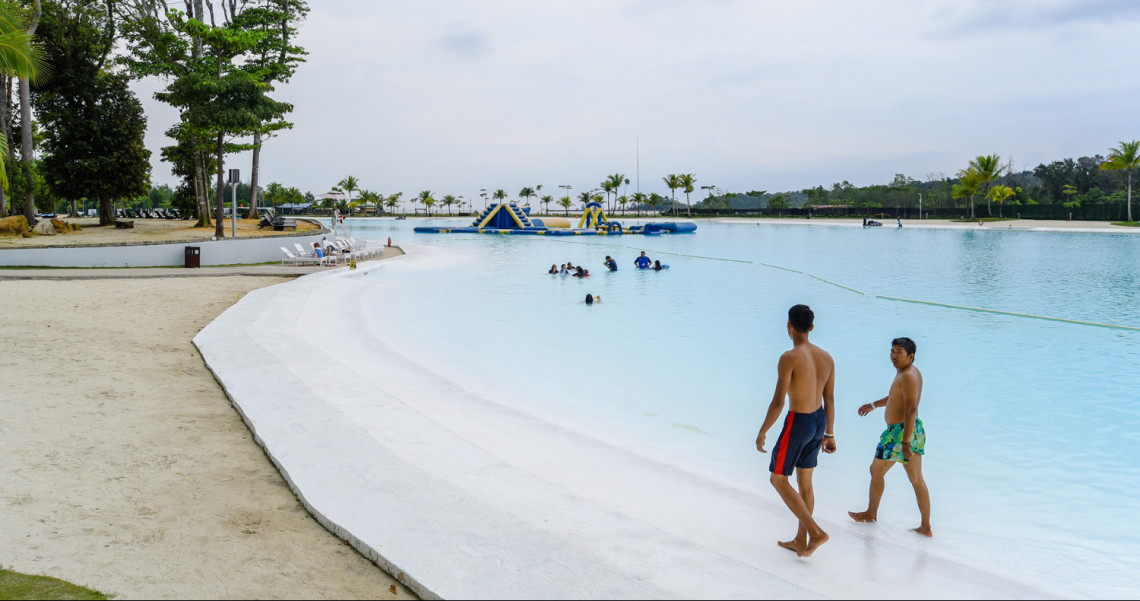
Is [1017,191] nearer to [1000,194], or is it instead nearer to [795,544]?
[1000,194]

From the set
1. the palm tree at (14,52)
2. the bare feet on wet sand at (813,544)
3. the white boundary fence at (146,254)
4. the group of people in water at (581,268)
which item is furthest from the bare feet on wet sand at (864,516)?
the white boundary fence at (146,254)

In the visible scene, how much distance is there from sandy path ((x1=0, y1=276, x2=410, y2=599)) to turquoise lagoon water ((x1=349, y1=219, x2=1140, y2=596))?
3.34 meters

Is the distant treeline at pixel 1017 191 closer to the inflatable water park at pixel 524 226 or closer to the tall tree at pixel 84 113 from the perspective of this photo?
the inflatable water park at pixel 524 226

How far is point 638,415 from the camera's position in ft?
26.7

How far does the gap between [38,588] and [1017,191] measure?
9612cm

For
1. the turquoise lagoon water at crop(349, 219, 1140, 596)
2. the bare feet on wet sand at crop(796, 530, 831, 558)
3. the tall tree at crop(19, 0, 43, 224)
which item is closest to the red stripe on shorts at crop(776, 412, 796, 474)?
the bare feet on wet sand at crop(796, 530, 831, 558)

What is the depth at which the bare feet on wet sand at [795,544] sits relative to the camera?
12.3 feet

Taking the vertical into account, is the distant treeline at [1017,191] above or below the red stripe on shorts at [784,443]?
above

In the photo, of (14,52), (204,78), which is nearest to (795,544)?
(14,52)

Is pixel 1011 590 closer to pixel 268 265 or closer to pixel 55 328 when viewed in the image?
pixel 55 328

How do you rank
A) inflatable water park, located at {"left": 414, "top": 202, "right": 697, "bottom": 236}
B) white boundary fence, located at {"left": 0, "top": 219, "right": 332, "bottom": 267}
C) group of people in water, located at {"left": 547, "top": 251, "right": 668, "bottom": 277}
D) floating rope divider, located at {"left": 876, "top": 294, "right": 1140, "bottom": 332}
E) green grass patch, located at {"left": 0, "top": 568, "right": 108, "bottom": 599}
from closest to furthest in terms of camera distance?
green grass patch, located at {"left": 0, "top": 568, "right": 108, "bottom": 599} < floating rope divider, located at {"left": 876, "top": 294, "right": 1140, "bottom": 332} < white boundary fence, located at {"left": 0, "top": 219, "right": 332, "bottom": 267} < group of people in water, located at {"left": 547, "top": 251, "right": 668, "bottom": 277} < inflatable water park, located at {"left": 414, "top": 202, "right": 697, "bottom": 236}

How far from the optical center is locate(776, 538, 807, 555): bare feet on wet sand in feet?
12.3

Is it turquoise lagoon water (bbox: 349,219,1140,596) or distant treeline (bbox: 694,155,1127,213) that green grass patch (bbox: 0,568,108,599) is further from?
distant treeline (bbox: 694,155,1127,213)

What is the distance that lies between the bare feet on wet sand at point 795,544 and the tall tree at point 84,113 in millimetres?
33467
